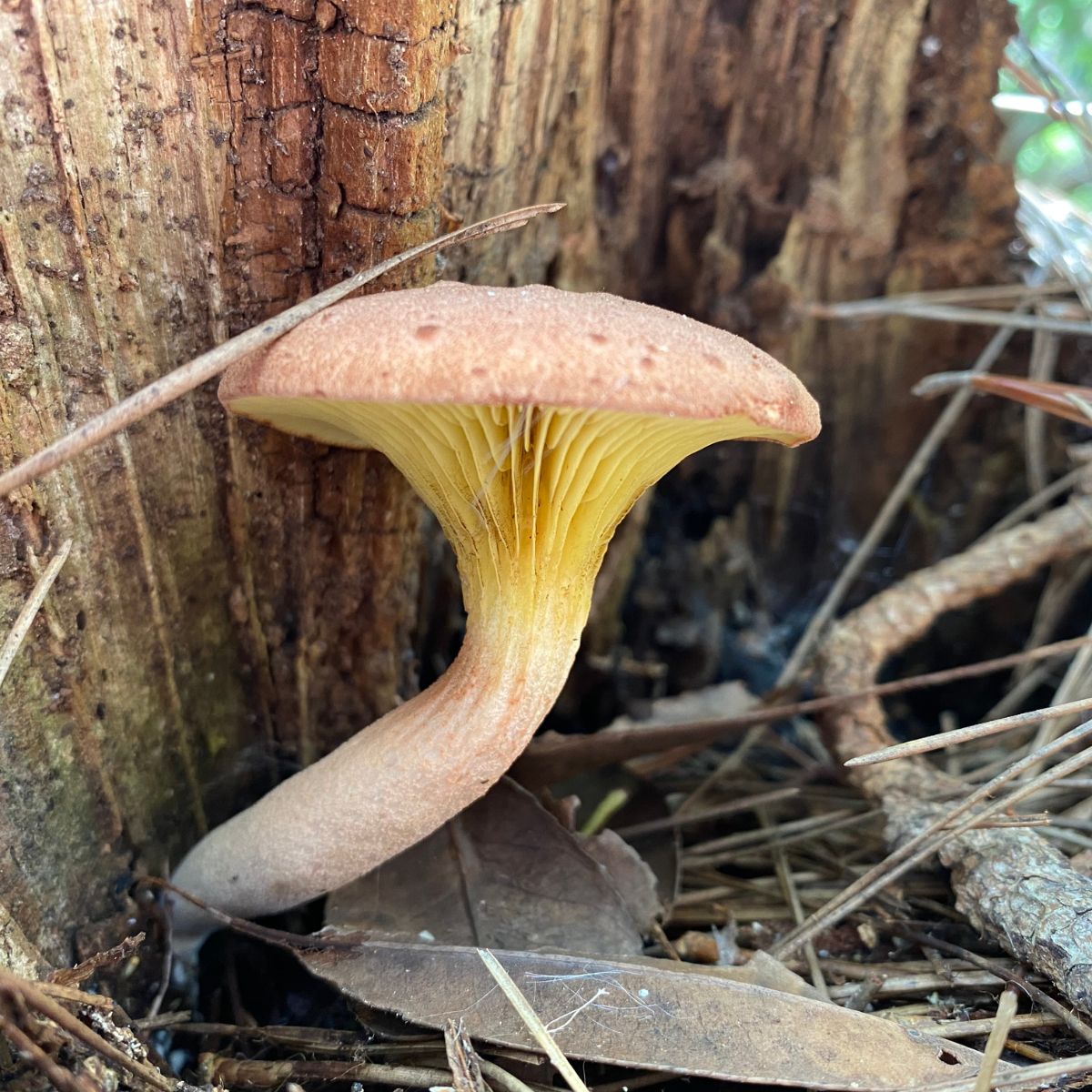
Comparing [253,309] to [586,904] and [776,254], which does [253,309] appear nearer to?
[586,904]

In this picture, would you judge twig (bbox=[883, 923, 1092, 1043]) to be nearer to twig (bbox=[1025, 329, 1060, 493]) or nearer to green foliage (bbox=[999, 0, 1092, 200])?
twig (bbox=[1025, 329, 1060, 493])

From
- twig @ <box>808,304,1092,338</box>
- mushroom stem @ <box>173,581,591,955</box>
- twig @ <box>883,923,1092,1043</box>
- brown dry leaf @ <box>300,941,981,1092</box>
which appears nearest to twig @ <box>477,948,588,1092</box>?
brown dry leaf @ <box>300,941,981,1092</box>

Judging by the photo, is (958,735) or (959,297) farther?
(959,297)

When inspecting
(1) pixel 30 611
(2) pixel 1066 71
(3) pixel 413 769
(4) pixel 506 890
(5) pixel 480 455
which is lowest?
(4) pixel 506 890

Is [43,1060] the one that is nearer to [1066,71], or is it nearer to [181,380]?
[181,380]

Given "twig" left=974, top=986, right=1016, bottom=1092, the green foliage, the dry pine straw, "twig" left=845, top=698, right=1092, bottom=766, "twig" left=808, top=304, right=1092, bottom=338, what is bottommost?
the dry pine straw

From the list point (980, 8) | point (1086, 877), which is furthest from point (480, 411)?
point (980, 8)

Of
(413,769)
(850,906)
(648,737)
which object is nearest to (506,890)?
(413,769)
